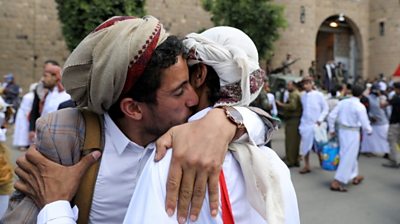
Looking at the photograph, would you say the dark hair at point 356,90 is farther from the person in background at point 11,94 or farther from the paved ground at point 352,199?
the person in background at point 11,94

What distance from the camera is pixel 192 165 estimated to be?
106 cm

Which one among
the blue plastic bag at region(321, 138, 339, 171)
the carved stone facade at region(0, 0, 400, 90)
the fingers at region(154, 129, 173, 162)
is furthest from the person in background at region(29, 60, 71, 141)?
the carved stone facade at region(0, 0, 400, 90)

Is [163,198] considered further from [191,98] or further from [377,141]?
[377,141]

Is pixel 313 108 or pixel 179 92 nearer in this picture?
pixel 179 92

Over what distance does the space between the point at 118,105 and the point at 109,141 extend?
0.39 feet

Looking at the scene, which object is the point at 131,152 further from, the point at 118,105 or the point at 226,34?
the point at 226,34

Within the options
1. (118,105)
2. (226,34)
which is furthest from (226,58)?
(118,105)

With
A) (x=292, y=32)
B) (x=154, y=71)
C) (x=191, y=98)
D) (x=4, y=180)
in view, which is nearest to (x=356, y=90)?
(x=4, y=180)

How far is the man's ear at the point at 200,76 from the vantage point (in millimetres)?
1342

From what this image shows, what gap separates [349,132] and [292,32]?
569 inches

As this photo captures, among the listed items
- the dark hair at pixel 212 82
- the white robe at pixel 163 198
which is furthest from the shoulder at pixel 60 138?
the dark hair at pixel 212 82

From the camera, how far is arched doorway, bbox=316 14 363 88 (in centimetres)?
2420

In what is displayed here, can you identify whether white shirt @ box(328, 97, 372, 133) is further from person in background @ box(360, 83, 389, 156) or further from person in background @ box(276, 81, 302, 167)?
person in background @ box(360, 83, 389, 156)

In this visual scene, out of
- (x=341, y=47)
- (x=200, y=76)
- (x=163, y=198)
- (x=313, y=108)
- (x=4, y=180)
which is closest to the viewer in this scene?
(x=163, y=198)
